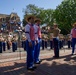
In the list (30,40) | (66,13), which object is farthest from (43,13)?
(30,40)

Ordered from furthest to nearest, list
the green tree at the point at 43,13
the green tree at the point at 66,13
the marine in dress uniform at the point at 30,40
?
the green tree at the point at 43,13
the green tree at the point at 66,13
the marine in dress uniform at the point at 30,40

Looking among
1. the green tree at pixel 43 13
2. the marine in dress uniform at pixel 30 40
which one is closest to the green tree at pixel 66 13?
the green tree at pixel 43 13

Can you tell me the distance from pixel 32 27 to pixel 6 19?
6274 cm

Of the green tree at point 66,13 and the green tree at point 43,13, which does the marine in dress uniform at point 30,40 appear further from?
the green tree at point 43,13

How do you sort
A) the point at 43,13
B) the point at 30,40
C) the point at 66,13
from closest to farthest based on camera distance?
the point at 30,40 → the point at 66,13 → the point at 43,13

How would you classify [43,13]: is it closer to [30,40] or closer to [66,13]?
[66,13]

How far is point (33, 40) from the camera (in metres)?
7.72

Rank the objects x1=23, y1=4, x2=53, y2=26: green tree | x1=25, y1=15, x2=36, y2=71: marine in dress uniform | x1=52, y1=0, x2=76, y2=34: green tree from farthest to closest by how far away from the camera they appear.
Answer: x1=23, y1=4, x2=53, y2=26: green tree < x1=52, y1=0, x2=76, y2=34: green tree < x1=25, y1=15, x2=36, y2=71: marine in dress uniform

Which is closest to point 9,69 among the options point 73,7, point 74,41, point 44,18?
point 74,41

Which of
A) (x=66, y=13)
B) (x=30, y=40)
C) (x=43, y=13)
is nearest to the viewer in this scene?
(x=30, y=40)

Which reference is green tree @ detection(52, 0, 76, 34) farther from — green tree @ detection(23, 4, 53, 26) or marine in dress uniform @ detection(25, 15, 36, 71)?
marine in dress uniform @ detection(25, 15, 36, 71)

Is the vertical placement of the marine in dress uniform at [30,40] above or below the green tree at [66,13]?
below

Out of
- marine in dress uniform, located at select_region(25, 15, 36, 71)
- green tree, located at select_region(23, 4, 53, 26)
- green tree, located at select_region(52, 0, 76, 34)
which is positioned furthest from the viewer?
green tree, located at select_region(23, 4, 53, 26)

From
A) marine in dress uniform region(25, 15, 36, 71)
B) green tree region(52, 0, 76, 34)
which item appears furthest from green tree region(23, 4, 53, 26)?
marine in dress uniform region(25, 15, 36, 71)
